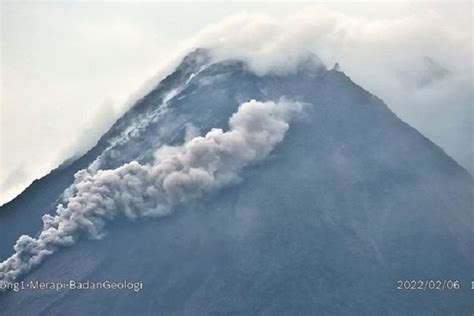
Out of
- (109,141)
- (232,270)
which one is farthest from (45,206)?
(232,270)

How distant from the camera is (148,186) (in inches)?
5340

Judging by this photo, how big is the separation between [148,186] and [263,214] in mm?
19347

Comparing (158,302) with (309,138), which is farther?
(309,138)

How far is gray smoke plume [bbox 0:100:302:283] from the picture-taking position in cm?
12950

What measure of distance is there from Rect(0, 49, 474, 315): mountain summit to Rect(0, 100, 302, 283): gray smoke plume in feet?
0.96

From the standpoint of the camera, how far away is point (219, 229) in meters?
125

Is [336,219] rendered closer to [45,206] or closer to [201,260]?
[201,260]

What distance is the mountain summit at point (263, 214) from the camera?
116m

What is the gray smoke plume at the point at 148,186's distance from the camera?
12950 cm

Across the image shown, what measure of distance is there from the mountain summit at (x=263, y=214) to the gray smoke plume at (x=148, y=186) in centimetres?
29

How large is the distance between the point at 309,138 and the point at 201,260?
31.5 m

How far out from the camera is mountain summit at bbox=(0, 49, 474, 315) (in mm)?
115500

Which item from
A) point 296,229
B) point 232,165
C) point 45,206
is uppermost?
point 45,206

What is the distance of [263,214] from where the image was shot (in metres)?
127
